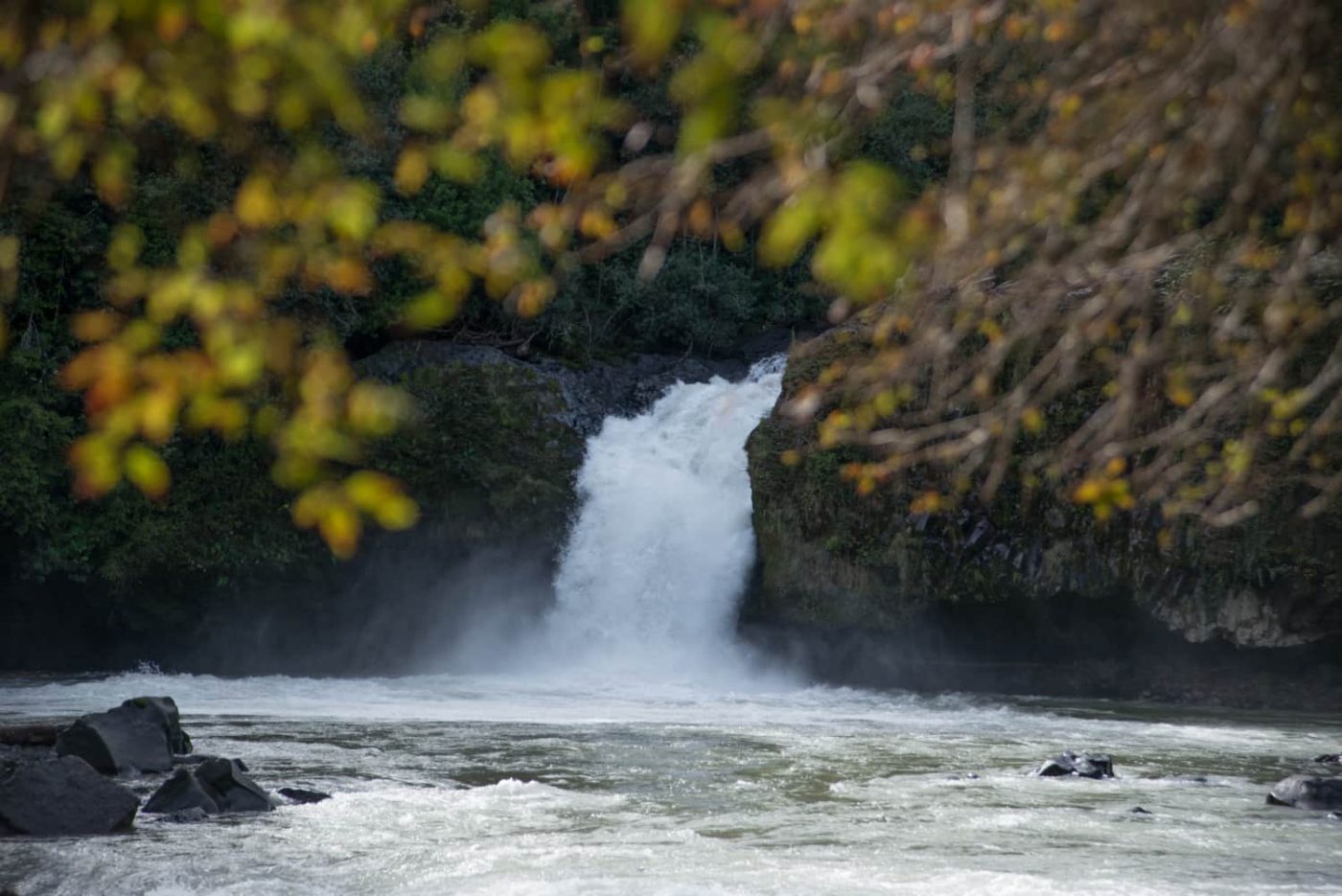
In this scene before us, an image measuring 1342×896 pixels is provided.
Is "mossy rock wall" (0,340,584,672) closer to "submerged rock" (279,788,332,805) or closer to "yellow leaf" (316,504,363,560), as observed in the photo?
"submerged rock" (279,788,332,805)

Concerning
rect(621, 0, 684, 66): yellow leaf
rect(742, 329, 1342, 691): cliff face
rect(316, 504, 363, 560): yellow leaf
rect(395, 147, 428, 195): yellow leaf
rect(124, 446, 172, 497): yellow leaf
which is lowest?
rect(316, 504, 363, 560): yellow leaf

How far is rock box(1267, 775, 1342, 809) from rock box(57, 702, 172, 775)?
7845mm

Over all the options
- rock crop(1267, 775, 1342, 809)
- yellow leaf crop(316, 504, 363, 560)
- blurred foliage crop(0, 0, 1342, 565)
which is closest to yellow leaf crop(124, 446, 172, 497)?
blurred foliage crop(0, 0, 1342, 565)

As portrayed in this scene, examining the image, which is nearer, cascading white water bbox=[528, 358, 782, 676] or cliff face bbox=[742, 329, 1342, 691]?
cliff face bbox=[742, 329, 1342, 691]

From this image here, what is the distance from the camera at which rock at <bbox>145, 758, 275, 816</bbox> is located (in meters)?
9.42

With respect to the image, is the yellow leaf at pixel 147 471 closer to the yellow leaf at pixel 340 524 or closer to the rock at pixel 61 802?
the yellow leaf at pixel 340 524

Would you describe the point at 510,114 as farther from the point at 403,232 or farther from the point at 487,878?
the point at 487,878

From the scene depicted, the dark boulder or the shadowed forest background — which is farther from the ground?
the shadowed forest background

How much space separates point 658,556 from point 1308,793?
39.6ft

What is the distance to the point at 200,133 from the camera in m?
3.10

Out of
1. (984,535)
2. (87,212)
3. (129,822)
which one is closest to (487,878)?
(129,822)

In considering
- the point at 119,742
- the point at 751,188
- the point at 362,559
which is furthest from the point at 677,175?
the point at 362,559

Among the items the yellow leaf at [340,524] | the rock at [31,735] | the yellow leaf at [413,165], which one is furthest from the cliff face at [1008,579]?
the yellow leaf at [340,524]

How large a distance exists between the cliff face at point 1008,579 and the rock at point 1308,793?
324 inches
